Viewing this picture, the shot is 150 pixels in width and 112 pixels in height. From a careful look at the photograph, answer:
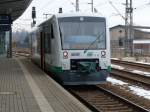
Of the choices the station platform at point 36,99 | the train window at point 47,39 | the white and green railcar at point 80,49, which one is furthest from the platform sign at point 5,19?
the station platform at point 36,99

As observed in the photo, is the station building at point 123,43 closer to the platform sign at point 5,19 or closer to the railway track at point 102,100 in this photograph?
the platform sign at point 5,19

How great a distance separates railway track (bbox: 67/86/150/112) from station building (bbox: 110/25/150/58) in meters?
19.7

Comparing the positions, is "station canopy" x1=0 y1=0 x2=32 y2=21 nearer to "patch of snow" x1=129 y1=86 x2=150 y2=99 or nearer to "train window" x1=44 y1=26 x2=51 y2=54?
"train window" x1=44 y1=26 x2=51 y2=54

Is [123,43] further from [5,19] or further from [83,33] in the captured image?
[83,33]

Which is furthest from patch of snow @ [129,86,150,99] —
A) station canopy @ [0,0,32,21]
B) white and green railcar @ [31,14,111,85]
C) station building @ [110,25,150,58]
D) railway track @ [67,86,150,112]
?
station building @ [110,25,150,58]

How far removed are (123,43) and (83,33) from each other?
43963 mm

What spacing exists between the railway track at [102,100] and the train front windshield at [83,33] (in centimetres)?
171

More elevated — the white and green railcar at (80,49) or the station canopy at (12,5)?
the station canopy at (12,5)

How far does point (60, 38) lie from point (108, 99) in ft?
11.4

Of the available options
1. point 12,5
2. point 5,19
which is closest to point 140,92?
point 5,19

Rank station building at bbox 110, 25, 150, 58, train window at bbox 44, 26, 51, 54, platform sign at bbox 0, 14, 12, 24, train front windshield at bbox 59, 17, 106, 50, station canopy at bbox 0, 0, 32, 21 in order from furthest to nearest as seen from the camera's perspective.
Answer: station building at bbox 110, 25, 150, 58, platform sign at bbox 0, 14, 12, 24, station canopy at bbox 0, 0, 32, 21, train window at bbox 44, 26, 51, 54, train front windshield at bbox 59, 17, 106, 50

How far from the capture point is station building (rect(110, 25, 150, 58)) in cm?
6293

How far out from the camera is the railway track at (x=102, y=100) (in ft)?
41.8

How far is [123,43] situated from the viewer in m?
61.1
